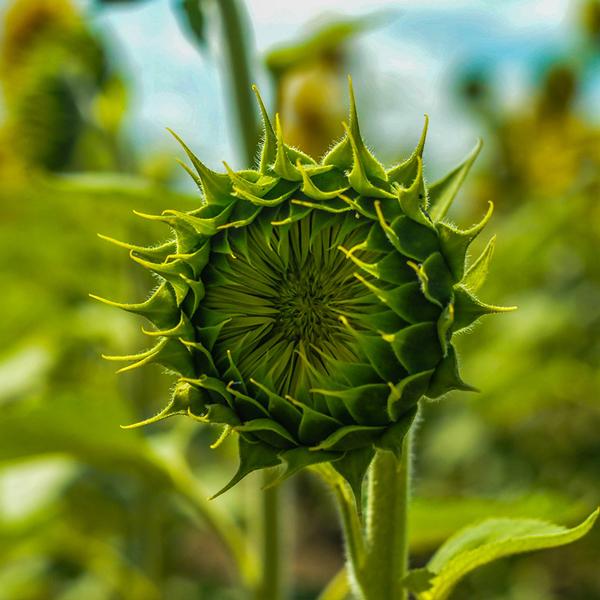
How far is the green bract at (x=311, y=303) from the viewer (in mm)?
635

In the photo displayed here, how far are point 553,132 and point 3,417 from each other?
2883 millimetres

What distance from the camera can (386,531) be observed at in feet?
2.40

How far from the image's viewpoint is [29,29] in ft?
9.34

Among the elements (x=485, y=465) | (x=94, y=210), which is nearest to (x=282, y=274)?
(x=94, y=210)

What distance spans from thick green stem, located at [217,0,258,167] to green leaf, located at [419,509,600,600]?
1.89 feet

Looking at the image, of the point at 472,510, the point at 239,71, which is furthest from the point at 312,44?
the point at 472,510

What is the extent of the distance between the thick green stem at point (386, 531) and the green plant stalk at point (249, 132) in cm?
41

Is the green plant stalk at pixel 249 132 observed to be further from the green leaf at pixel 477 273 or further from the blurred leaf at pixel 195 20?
the green leaf at pixel 477 273

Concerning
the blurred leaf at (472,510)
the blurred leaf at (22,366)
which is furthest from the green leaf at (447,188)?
the blurred leaf at (22,366)

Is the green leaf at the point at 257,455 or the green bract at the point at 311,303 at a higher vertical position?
the green bract at the point at 311,303

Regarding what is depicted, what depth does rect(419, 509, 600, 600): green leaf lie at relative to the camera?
688 millimetres

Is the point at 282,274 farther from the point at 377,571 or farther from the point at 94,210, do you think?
the point at 94,210

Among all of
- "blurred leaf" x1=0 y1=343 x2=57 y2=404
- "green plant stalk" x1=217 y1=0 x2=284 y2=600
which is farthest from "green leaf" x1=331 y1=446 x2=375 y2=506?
"blurred leaf" x1=0 y1=343 x2=57 y2=404

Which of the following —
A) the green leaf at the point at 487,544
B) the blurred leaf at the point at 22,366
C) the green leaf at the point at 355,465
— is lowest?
the green leaf at the point at 487,544
